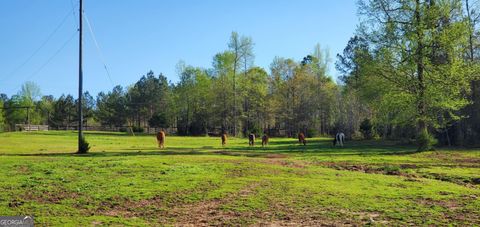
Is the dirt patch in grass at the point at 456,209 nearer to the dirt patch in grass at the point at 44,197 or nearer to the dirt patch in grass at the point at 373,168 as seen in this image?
the dirt patch in grass at the point at 373,168

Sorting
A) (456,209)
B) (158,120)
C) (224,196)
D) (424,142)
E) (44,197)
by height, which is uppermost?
(158,120)

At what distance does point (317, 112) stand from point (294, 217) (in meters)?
89.3

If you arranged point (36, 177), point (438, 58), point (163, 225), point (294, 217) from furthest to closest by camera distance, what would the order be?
point (438, 58) < point (36, 177) < point (294, 217) < point (163, 225)

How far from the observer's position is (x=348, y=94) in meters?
78.6

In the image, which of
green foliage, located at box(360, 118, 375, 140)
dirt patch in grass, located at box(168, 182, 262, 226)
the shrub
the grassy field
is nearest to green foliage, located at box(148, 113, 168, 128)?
green foliage, located at box(360, 118, 375, 140)

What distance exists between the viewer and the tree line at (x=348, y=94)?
3531 cm

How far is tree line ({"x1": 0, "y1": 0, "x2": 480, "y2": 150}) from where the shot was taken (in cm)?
3531

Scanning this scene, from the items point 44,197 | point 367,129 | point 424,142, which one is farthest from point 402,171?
point 367,129

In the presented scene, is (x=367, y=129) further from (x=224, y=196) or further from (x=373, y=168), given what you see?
(x=224, y=196)

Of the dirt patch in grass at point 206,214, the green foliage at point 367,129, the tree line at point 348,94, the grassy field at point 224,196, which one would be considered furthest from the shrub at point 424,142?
the green foliage at point 367,129

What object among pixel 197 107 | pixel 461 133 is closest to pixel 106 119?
pixel 197 107

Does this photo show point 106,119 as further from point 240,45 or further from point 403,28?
point 403,28

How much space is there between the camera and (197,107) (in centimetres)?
10006

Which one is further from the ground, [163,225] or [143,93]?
[143,93]
